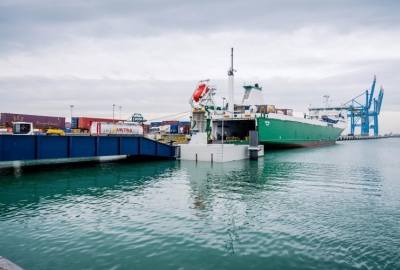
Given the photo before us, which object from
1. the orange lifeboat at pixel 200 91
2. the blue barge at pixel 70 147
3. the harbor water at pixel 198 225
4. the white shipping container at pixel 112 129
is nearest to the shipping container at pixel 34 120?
the white shipping container at pixel 112 129

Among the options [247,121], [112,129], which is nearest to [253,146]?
[247,121]

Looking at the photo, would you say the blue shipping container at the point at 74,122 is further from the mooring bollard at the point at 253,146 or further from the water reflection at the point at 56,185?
the mooring bollard at the point at 253,146

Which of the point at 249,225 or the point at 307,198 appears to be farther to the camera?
the point at 307,198

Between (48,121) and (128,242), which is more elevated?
(48,121)

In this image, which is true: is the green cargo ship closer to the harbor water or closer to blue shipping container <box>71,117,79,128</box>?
the harbor water

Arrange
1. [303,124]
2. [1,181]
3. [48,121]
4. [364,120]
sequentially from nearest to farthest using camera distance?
1. [1,181]
2. [48,121]
3. [303,124]
4. [364,120]

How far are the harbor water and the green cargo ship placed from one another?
21.4 meters

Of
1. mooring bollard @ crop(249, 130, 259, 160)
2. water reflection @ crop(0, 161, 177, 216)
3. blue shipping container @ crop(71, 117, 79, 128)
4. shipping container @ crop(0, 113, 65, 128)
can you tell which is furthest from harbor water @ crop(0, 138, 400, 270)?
blue shipping container @ crop(71, 117, 79, 128)

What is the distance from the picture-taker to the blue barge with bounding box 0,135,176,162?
2478 centimetres

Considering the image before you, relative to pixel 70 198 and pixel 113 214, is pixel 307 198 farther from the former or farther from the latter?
pixel 70 198

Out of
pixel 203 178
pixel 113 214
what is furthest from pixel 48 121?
pixel 113 214

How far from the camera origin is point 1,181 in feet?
72.4

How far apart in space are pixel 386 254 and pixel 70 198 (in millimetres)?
15423

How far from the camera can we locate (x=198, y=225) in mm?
12141
